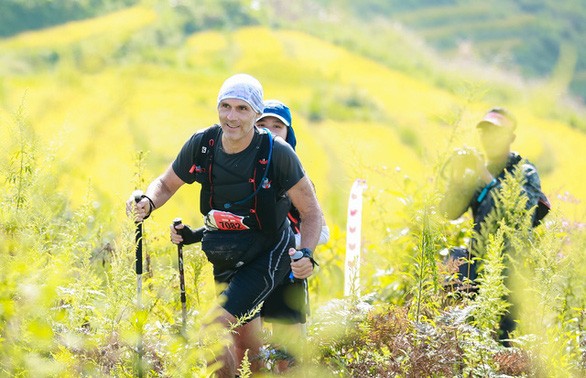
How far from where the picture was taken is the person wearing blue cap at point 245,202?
389cm

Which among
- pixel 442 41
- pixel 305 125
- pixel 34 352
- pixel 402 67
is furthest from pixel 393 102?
pixel 442 41

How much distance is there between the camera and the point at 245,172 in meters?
3.90

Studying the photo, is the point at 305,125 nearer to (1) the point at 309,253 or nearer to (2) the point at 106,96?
(1) the point at 309,253

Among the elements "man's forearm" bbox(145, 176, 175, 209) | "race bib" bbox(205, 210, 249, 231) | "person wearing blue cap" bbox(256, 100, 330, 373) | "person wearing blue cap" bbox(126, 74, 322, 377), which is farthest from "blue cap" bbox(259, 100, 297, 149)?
"race bib" bbox(205, 210, 249, 231)

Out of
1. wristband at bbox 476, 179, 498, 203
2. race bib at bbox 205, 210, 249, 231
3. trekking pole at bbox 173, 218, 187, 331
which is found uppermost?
wristband at bbox 476, 179, 498, 203

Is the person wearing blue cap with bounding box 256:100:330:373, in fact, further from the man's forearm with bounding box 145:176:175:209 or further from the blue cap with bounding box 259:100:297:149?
the man's forearm with bounding box 145:176:175:209

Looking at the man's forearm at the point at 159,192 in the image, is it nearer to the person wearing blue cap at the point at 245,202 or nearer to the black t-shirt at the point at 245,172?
the person wearing blue cap at the point at 245,202

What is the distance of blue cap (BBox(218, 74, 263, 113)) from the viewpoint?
3.91 metres

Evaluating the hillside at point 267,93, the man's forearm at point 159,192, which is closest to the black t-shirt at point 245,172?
the man's forearm at point 159,192

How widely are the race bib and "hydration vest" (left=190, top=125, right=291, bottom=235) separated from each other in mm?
31

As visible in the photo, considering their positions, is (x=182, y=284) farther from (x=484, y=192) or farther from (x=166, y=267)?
(x=484, y=192)

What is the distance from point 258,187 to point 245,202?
0.35 feet

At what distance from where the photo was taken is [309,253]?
383 cm

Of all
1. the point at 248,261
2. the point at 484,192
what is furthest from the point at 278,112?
the point at 484,192
